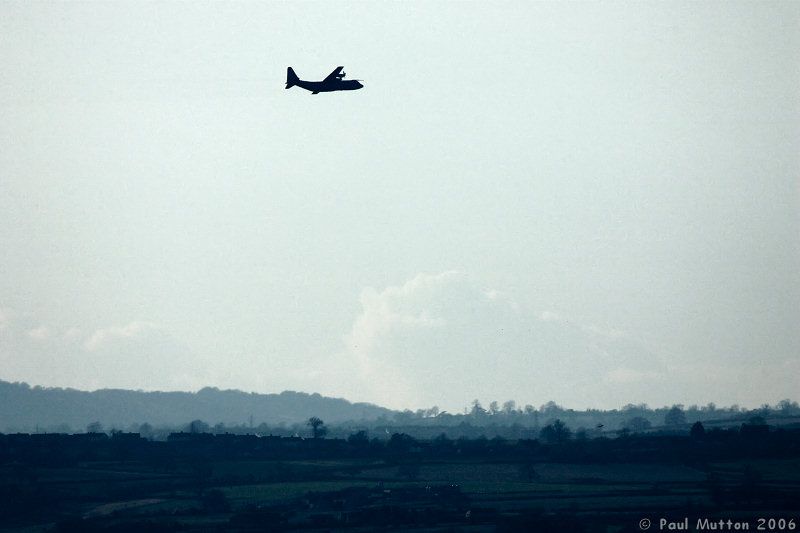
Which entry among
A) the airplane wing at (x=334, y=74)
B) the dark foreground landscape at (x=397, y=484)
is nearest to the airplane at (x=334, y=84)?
the airplane wing at (x=334, y=74)

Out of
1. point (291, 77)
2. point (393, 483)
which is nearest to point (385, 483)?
point (393, 483)

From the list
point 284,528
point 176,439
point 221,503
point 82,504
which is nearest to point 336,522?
point 284,528

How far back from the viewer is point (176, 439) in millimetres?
190500

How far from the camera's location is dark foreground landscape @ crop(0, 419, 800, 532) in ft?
415

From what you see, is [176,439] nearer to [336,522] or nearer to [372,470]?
[372,470]

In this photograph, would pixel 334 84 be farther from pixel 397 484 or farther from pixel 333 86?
pixel 397 484

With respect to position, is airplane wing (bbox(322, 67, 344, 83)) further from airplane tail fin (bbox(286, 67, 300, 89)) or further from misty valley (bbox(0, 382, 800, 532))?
misty valley (bbox(0, 382, 800, 532))

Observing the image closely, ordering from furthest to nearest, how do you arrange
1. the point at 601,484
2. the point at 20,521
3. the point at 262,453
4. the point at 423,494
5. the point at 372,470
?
1. the point at 262,453
2. the point at 372,470
3. the point at 601,484
4. the point at 423,494
5. the point at 20,521

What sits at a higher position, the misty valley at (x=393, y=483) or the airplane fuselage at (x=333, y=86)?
the airplane fuselage at (x=333, y=86)

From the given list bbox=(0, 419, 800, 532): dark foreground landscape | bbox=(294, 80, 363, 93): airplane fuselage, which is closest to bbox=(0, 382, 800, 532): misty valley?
bbox=(0, 419, 800, 532): dark foreground landscape

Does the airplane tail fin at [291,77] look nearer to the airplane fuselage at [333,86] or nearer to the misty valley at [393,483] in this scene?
the airplane fuselage at [333,86]

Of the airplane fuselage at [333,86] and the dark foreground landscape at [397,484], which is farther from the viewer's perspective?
the dark foreground landscape at [397,484]

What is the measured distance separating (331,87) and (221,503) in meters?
55.3

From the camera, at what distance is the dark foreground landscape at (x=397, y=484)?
127 m
